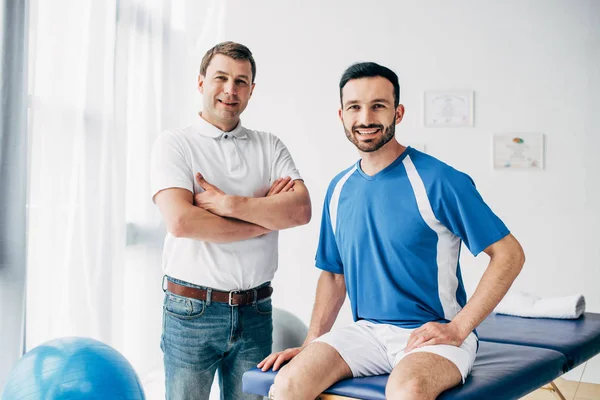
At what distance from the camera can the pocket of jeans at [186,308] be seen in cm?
190

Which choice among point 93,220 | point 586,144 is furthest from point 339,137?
point 93,220

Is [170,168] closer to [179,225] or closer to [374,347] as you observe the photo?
[179,225]

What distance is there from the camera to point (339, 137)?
4250 mm

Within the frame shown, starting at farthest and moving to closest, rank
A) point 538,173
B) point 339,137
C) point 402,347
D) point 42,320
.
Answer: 1. point 339,137
2. point 538,173
3. point 42,320
4. point 402,347

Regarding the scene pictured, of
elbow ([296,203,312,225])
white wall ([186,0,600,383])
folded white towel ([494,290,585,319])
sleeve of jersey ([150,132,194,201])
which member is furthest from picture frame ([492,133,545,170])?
sleeve of jersey ([150,132,194,201])

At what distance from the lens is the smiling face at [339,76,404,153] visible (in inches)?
73.4

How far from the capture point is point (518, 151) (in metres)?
3.82

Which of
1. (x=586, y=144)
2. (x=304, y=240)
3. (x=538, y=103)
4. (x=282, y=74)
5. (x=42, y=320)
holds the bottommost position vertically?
(x=42, y=320)

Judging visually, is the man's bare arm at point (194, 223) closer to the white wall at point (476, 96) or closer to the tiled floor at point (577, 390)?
the tiled floor at point (577, 390)

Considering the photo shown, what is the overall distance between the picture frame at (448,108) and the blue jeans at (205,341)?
7.81ft

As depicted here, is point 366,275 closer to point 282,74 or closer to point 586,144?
point 586,144

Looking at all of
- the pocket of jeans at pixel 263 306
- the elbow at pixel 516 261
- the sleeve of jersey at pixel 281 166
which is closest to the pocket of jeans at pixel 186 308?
the pocket of jeans at pixel 263 306

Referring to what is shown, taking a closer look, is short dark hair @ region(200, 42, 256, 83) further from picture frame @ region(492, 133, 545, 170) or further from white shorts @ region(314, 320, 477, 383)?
picture frame @ region(492, 133, 545, 170)

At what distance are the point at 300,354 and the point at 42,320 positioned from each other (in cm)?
143
